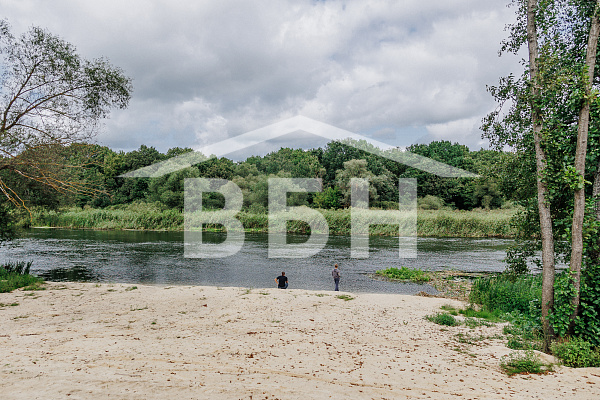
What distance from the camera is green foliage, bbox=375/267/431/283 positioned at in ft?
60.7

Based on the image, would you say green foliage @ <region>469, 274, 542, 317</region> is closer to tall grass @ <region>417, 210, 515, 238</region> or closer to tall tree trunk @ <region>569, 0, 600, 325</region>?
tall tree trunk @ <region>569, 0, 600, 325</region>

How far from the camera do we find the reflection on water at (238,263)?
18188mm

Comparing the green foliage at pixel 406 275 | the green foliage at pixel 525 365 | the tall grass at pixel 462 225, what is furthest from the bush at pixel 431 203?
the green foliage at pixel 525 365

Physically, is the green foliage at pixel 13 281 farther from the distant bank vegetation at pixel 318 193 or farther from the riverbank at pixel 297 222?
the riverbank at pixel 297 222

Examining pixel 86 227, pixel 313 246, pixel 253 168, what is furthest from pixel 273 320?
pixel 253 168

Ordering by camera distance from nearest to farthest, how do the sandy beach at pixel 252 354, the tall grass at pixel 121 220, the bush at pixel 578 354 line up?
the sandy beach at pixel 252 354, the bush at pixel 578 354, the tall grass at pixel 121 220

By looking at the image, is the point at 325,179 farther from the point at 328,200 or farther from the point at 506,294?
the point at 506,294

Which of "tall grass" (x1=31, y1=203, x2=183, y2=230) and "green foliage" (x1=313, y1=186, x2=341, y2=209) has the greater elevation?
"green foliage" (x1=313, y1=186, x2=341, y2=209)

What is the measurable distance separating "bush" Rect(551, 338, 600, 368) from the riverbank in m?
32.4

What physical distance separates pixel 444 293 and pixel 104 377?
13.2 meters

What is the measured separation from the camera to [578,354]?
253 inches

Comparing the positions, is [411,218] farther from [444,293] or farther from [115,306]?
[115,306]

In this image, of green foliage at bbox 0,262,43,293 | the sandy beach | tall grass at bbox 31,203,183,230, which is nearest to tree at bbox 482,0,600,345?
the sandy beach

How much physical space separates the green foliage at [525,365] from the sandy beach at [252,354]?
0.21 metres
